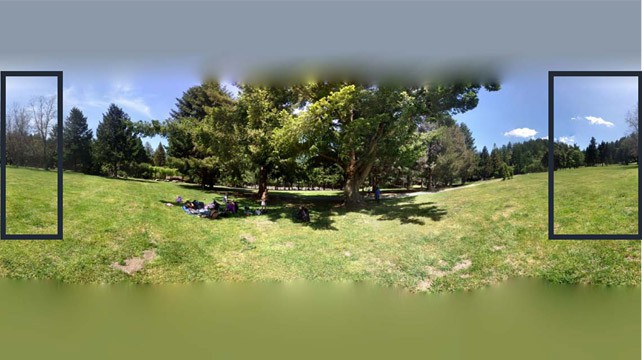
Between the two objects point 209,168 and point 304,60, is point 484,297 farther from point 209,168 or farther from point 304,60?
point 209,168

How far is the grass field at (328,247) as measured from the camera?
213 inches

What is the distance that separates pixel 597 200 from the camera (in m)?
6.70

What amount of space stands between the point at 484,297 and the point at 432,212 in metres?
3.76

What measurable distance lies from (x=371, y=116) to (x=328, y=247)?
13.4 feet

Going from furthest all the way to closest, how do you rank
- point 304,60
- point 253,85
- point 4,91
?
point 253,85
point 304,60
point 4,91

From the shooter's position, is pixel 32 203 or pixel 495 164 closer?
pixel 32 203

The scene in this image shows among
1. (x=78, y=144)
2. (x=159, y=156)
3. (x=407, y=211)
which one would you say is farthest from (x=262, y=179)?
(x=78, y=144)

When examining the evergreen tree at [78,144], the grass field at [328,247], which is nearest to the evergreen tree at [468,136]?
the grass field at [328,247]

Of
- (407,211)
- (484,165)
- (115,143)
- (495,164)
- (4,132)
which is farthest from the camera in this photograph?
(115,143)

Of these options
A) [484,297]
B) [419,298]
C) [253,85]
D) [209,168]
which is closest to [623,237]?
[484,297]

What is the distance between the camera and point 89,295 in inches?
183

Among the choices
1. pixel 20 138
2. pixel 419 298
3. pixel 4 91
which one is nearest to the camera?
pixel 419 298

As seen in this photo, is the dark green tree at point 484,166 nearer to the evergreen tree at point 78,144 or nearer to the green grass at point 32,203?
the green grass at point 32,203

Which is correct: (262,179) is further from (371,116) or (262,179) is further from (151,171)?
(151,171)
